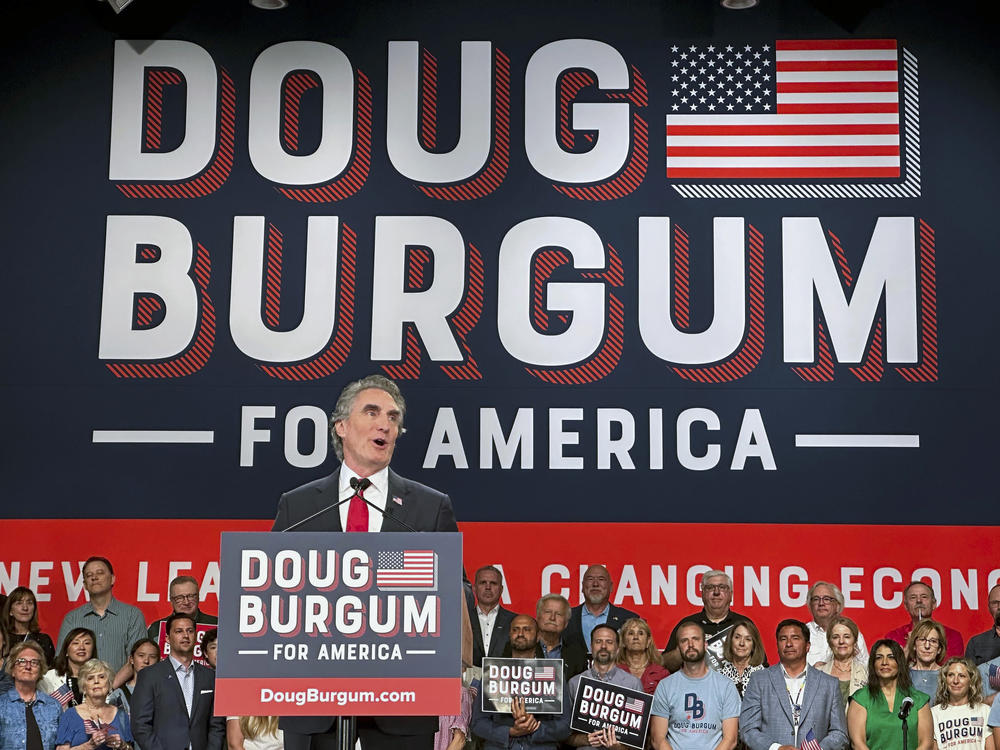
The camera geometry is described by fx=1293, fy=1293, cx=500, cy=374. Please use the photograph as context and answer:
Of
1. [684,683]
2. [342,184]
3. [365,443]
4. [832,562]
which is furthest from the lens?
[342,184]

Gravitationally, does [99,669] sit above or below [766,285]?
below

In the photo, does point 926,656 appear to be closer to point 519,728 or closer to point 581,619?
point 581,619

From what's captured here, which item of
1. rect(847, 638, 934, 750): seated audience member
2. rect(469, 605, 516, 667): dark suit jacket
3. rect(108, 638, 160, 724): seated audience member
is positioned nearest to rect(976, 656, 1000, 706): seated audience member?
rect(847, 638, 934, 750): seated audience member

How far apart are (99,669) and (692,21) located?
6016 mm

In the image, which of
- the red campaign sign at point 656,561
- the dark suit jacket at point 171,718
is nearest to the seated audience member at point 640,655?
the red campaign sign at point 656,561

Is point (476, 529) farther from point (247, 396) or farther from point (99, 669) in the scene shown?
point (99, 669)

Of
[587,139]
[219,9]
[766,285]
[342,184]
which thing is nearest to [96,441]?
[342,184]

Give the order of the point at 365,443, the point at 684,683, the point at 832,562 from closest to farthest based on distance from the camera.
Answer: the point at 365,443 < the point at 684,683 < the point at 832,562

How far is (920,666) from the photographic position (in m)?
7.51

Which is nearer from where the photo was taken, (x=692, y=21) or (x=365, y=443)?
(x=365, y=443)

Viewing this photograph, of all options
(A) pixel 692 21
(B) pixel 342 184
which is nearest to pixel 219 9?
(B) pixel 342 184

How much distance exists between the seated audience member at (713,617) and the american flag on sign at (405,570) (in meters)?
5.02

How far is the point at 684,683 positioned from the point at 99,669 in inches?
133

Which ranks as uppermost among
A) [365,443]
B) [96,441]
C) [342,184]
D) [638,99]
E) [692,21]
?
[692,21]
